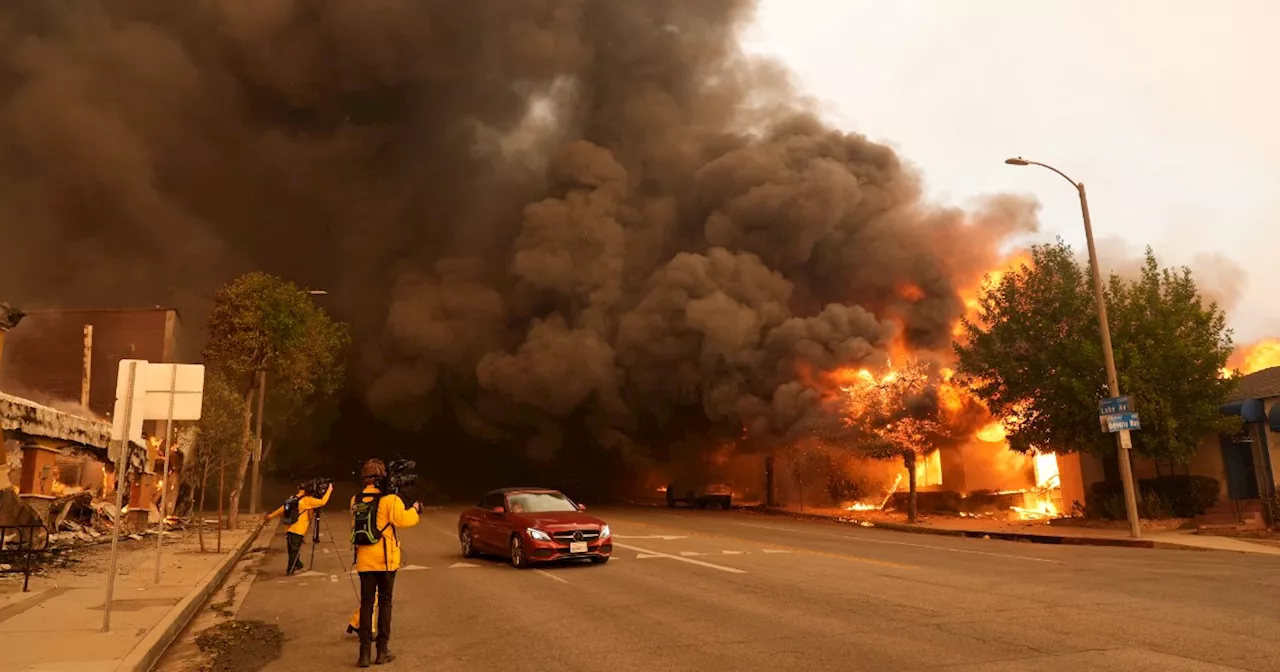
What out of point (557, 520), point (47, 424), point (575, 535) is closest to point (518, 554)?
point (557, 520)

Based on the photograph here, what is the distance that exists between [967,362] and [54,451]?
23154 millimetres

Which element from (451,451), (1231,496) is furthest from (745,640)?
(451,451)

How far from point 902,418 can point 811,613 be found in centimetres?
1834

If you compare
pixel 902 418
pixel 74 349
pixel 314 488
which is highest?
pixel 74 349

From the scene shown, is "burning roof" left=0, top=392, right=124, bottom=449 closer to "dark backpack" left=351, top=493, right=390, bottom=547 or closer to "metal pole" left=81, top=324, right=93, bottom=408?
"dark backpack" left=351, top=493, right=390, bottom=547

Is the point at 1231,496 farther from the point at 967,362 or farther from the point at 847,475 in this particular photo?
the point at 847,475

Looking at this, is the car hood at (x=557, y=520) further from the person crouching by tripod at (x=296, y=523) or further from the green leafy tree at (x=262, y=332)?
the green leafy tree at (x=262, y=332)

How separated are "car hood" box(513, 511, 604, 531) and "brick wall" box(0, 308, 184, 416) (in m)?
34.8

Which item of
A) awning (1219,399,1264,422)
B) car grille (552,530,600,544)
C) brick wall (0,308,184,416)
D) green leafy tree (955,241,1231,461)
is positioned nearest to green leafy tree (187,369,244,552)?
brick wall (0,308,184,416)

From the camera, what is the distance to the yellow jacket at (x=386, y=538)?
6.36 metres

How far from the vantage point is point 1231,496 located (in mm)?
21547

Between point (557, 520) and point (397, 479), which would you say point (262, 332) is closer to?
point (557, 520)

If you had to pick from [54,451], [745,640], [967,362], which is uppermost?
[967,362]

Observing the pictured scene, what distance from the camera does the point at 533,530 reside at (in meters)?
12.5
